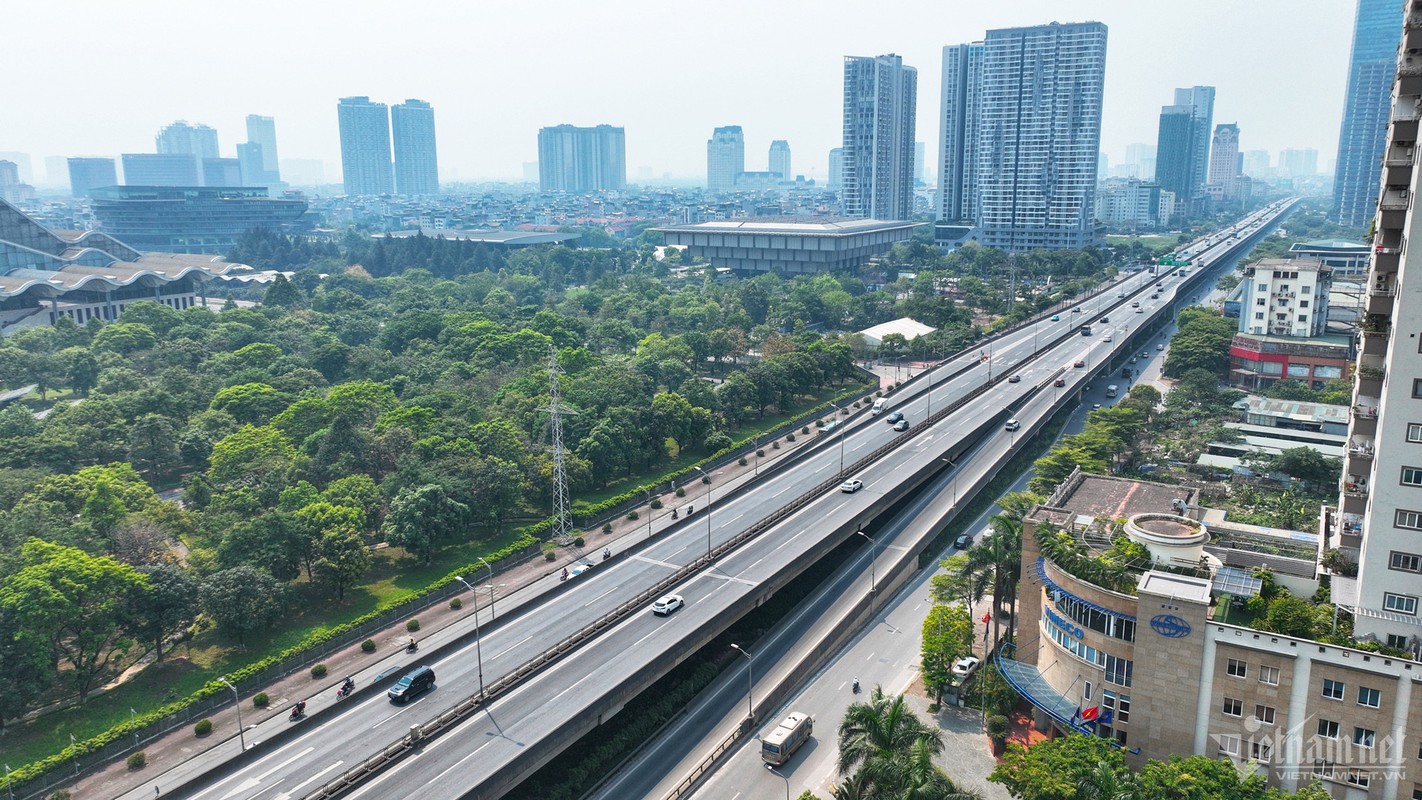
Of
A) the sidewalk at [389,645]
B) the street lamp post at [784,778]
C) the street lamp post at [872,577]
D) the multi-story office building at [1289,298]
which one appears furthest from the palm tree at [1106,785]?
the multi-story office building at [1289,298]

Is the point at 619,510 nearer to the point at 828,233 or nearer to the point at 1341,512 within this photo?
the point at 1341,512

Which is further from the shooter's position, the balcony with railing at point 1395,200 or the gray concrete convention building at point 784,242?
the gray concrete convention building at point 784,242

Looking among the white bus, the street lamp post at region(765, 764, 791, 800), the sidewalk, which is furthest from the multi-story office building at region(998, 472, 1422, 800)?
the sidewalk

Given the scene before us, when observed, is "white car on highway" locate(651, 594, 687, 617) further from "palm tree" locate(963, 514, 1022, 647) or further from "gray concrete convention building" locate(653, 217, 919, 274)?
"gray concrete convention building" locate(653, 217, 919, 274)

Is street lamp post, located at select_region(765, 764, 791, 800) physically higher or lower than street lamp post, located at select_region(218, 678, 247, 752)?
lower

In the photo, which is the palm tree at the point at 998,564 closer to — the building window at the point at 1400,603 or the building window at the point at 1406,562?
the building window at the point at 1400,603

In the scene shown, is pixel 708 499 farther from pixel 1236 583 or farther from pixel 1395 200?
pixel 1395 200
